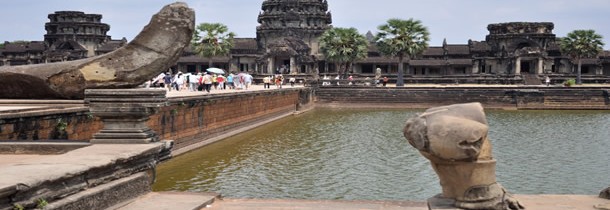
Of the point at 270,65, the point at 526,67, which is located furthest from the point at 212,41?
Result: the point at 526,67

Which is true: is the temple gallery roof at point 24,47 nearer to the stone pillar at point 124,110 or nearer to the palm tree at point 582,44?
the palm tree at point 582,44

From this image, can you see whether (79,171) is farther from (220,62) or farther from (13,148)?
(220,62)

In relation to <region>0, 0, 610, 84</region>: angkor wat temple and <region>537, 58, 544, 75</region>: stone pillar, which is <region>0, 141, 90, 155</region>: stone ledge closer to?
<region>0, 0, 610, 84</region>: angkor wat temple

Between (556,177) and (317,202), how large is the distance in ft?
32.1

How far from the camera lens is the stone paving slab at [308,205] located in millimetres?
6855

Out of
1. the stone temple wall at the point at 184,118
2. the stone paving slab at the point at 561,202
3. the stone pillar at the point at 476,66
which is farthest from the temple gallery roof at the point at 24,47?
the stone paving slab at the point at 561,202

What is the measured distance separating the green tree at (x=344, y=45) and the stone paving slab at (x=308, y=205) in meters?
46.8

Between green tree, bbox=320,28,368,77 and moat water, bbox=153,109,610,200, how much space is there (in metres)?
26.0

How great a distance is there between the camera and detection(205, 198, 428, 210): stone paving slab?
6855 mm

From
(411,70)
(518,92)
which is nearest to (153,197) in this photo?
(518,92)

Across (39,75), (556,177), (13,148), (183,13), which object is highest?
(183,13)

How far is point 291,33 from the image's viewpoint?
204ft

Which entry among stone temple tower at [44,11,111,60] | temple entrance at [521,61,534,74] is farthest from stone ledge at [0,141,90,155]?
stone temple tower at [44,11,111,60]

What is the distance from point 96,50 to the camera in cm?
6688
